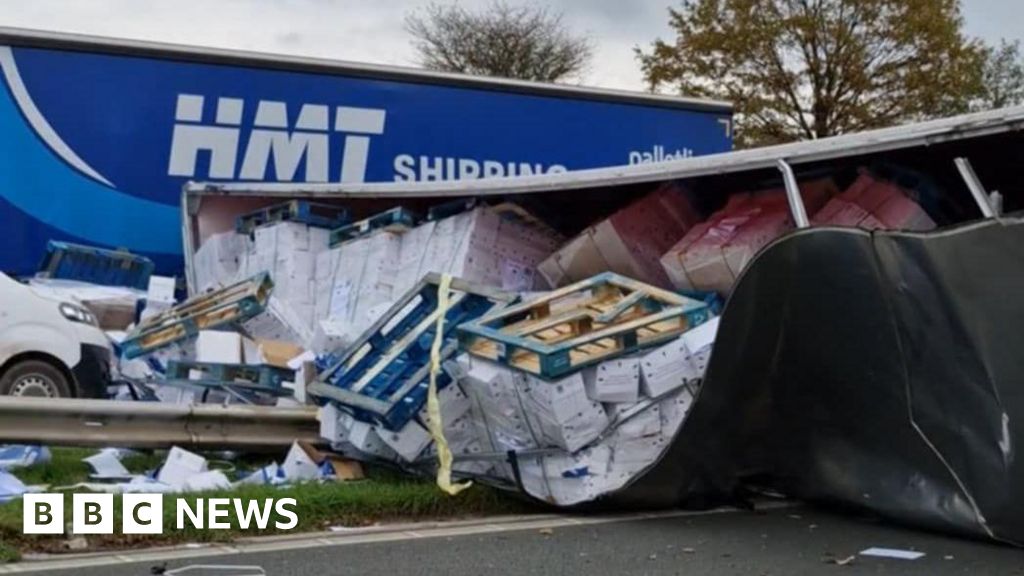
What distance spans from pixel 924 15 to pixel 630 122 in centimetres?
2114

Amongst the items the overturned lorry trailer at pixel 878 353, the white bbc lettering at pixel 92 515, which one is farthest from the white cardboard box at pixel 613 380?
the white bbc lettering at pixel 92 515

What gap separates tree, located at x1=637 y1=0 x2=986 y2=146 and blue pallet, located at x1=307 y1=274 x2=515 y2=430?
27764mm

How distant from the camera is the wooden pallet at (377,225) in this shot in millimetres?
10891

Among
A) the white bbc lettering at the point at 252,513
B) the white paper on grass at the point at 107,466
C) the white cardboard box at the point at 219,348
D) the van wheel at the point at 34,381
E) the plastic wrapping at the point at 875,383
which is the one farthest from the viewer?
the white cardboard box at the point at 219,348

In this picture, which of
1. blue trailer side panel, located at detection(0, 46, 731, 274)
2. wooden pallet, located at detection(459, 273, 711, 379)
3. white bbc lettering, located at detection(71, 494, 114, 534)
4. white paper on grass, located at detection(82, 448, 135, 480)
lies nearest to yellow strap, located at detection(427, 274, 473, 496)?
wooden pallet, located at detection(459, 273, 711, 379)

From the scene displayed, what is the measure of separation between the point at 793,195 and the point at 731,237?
1229 mm

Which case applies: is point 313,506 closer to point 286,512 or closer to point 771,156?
point 286,512

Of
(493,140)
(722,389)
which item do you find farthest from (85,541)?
(493,140)

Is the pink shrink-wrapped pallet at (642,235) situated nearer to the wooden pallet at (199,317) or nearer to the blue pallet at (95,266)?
the wooden pallet at (199,317)

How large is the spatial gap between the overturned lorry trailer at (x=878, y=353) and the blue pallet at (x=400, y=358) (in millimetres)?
784

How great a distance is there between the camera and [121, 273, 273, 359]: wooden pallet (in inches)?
414

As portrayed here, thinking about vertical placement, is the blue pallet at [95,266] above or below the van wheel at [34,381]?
above

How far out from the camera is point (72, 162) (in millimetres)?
12891

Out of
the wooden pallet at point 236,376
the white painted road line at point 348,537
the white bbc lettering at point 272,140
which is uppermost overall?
the white bbc lettering at point 272,140
